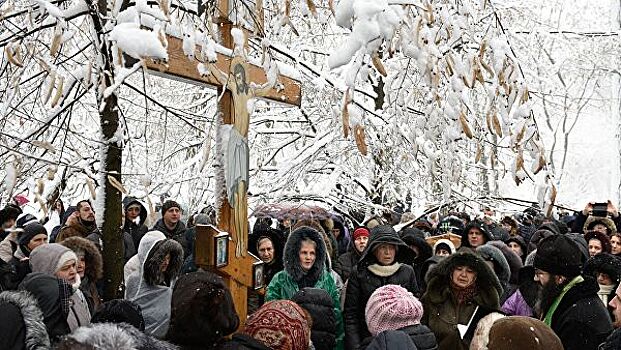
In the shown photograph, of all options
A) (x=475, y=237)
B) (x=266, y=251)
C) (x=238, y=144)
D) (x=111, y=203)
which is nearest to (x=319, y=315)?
(x=238, y=144)

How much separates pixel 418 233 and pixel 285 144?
9.13 feet

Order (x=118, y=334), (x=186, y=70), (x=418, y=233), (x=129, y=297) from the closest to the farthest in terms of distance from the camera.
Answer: (x=118, y=334), (x=186, y=70), (x=129, y=297), (x=418, y=233)

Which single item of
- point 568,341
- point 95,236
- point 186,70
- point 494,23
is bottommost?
point 568,341

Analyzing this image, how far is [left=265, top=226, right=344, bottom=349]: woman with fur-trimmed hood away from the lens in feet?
17.5

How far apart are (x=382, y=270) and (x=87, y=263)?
7.37 ft

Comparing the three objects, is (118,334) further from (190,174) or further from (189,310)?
(190,174)

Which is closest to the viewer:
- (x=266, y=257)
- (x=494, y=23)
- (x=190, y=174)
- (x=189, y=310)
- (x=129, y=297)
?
(x=189, y=310)

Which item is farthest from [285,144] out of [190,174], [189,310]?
[189,310]

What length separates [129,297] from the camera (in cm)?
519

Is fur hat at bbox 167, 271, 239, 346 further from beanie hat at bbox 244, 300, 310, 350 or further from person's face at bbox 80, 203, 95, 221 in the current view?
person's face at bbox 80, 203, 95, 221

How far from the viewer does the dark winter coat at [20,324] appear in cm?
333

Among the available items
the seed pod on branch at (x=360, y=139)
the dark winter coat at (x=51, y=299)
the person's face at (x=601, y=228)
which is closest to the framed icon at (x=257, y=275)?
the dark winter coat at (x=51, y=299)

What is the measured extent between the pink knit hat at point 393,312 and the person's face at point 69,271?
1.95m

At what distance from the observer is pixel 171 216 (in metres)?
8.25
